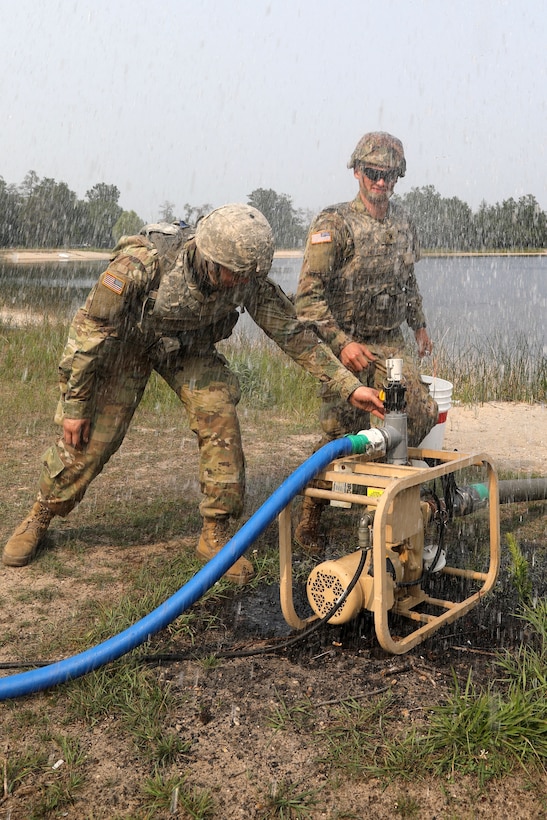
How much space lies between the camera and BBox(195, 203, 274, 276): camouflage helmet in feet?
11.1

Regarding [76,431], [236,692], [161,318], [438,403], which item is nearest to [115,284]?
[161,318]

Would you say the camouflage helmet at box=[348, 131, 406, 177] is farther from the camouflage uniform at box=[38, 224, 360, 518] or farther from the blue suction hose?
the blue suction hose

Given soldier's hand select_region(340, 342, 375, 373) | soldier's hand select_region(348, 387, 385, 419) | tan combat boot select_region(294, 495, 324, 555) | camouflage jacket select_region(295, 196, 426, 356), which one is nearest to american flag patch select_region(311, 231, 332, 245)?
camouflage jacket select_region(295, 196, 426, 356)

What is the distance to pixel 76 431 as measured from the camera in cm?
401

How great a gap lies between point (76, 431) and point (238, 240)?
132 centimetres

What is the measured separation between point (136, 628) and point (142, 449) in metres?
4.01

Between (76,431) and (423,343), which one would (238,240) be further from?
(423,343)

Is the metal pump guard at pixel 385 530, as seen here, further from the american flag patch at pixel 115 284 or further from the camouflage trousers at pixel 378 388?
the american flag patch at pixel 115 284

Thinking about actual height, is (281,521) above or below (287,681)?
above

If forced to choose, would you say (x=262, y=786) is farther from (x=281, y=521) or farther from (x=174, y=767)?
(x=281, y=521)

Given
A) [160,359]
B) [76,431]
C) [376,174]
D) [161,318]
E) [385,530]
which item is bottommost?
[385,530]

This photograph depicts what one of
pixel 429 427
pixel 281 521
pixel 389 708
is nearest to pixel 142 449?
pixel 429 427

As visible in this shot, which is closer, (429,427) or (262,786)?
(262,786)

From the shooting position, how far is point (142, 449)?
686 cm
